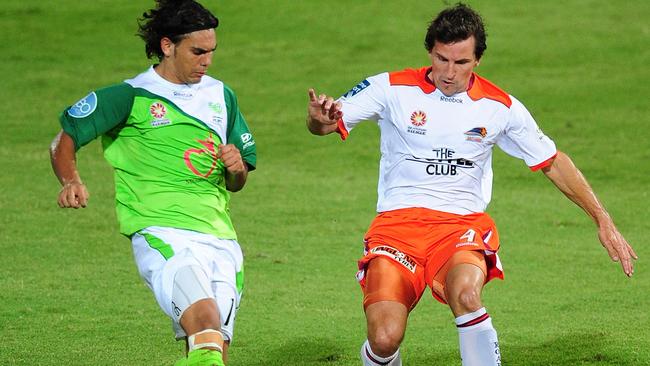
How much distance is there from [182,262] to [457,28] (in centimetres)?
221

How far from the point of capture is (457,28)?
7.18m

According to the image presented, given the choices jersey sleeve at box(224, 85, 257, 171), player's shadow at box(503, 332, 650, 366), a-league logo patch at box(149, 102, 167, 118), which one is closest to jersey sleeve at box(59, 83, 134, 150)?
a-league logo patch at box(149, 102, 167, 118)

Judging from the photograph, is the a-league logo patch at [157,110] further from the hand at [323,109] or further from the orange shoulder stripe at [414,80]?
the orange shoulder stripe at [414,80]

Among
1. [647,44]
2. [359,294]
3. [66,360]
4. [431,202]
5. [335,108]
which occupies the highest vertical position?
[335,108]

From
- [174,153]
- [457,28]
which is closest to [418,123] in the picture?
[457,28]

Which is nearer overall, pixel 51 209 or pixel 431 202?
pixel 431 202

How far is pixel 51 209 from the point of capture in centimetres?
1359

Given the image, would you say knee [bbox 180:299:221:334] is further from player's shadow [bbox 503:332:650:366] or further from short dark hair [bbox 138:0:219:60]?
player's shadow [bbox 503:332:650:366]

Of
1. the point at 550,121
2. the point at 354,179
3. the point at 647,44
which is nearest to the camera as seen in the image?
the point at 354,179

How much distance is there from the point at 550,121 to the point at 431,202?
11.3 m

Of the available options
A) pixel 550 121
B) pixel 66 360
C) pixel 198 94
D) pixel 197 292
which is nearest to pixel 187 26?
pixel 198 94

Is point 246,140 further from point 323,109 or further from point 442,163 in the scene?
point 442,163

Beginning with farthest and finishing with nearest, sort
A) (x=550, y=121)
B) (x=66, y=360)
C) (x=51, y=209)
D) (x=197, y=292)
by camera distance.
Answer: (x=550, y=121), (x=51, y=209), (x=66, y=360), (x=197, y=292)

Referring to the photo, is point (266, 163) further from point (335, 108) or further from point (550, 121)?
point (335, 108)
